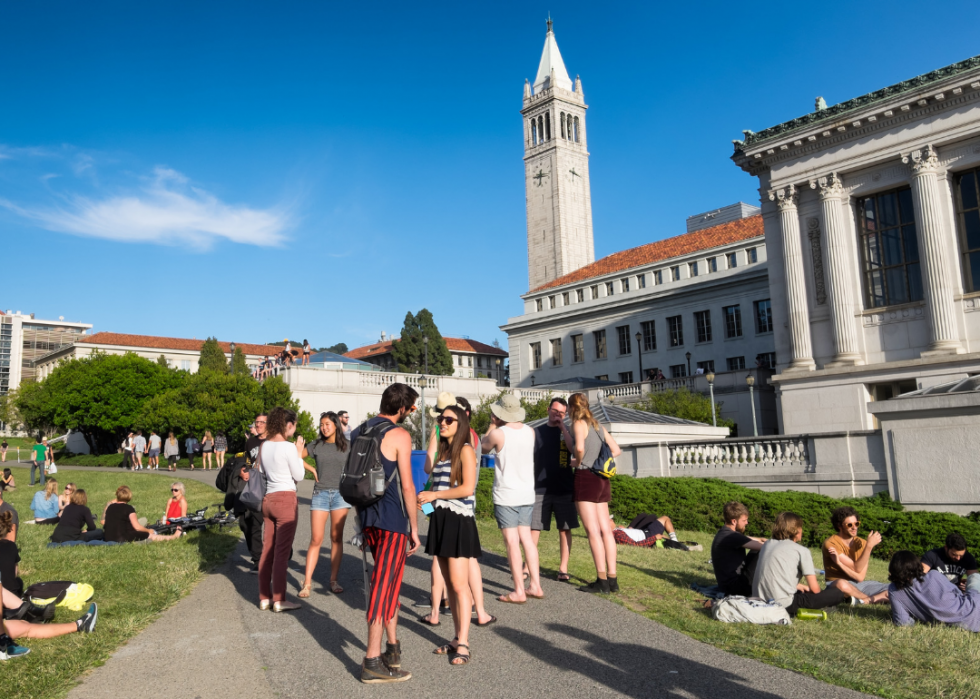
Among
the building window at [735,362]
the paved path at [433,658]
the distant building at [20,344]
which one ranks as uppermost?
the distant building at [20,344]

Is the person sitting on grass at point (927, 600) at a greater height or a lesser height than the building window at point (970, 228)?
lesser

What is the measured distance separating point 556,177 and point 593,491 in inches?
3270

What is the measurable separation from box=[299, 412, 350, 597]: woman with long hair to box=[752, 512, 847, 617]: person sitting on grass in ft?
14.5

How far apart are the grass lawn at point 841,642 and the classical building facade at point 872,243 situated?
21.3 meters

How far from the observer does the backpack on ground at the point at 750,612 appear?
22.8 feet

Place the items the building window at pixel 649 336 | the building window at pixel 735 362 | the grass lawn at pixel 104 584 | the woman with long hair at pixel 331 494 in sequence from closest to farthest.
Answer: the grass lawn at pixel 104 584 < the woman with long hair at pixel 331 494 < the building window at pixel 735 362 < the building window at pixel 649 336

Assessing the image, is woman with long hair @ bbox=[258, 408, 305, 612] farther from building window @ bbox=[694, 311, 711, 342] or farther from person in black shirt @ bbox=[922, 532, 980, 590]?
building window @ bbox=[694, 311, 711, 342]

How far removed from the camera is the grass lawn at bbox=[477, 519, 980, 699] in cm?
521

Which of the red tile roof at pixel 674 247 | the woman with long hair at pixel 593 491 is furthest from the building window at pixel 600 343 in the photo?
the woman with long hair at pixel 593 491

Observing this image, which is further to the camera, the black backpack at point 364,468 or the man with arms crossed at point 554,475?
the man with arms crossed at point 554,475

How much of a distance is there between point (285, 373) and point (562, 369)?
3408 cm

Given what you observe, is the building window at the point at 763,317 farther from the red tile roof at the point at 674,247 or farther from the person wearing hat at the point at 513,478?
the person wearing hat at the point at 513,478

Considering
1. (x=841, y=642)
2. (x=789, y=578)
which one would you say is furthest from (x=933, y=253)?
(x=841, y=642)

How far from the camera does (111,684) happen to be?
210 inches
